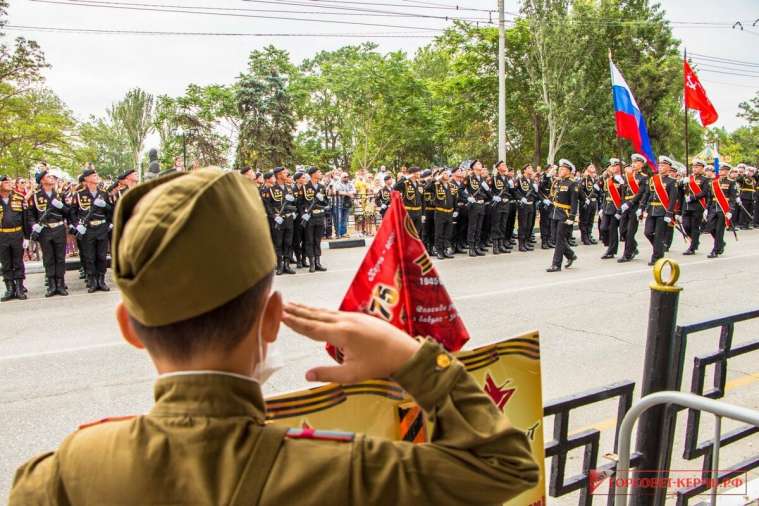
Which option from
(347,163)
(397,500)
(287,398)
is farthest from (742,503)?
(347,163)

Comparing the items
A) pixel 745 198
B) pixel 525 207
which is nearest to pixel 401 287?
pixel 525 207

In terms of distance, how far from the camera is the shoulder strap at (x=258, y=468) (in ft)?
3.38

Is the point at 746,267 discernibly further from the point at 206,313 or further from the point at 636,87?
the point at 636,87

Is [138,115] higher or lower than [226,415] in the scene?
higher

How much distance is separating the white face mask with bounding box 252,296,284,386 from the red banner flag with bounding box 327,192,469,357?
0.48m

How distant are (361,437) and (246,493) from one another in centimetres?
21

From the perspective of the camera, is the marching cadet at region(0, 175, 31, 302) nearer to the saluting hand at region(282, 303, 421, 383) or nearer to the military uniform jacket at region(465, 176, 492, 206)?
the military uniform jacket at region(465, 176, 492, 206)

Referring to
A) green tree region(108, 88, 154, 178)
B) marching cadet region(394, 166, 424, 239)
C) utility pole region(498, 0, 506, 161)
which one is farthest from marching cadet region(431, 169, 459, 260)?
green tree region(108, 88, 154, 178)

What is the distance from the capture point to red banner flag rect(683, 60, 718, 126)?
54.6 feet

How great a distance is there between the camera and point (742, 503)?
10.1ft

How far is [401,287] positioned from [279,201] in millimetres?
11277

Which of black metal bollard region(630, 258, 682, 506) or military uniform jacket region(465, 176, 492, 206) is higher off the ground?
military uniform jacket region(465, 176, 492, 206)

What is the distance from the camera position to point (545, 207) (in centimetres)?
1667

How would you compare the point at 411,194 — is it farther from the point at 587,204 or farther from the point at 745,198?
the point at 745,198
